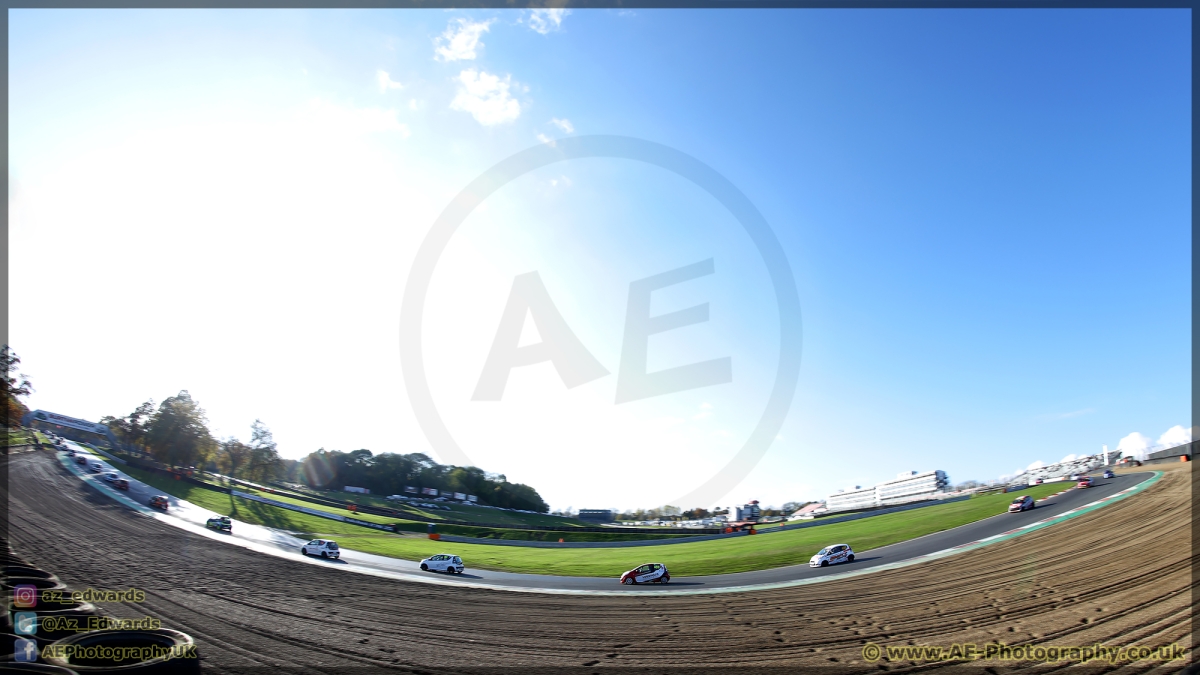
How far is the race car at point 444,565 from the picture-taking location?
33281 millimetres

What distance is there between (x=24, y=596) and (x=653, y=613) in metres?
19.1

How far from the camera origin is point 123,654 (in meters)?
10.0

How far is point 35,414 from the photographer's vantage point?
162m

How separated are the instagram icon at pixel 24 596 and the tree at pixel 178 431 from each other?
10338 cm

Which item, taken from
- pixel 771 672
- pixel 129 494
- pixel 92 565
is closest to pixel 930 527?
pixel 771 672

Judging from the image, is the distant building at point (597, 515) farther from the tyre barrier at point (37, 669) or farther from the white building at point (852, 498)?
the tyre barrier at point (37, 669)

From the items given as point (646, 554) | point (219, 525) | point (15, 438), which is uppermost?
point (15, 438)

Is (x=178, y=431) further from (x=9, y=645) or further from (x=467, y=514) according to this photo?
(x=9, y=645)

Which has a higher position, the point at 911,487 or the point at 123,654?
the point at 123,654

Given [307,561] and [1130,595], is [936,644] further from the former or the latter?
[307,561]

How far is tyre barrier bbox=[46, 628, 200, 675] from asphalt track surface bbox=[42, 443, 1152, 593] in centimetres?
1836

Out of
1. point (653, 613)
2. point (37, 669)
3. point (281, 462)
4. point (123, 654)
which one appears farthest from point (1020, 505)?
point (281, 462)

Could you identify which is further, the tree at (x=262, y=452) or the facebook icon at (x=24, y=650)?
the tree at (x=262, y=452)

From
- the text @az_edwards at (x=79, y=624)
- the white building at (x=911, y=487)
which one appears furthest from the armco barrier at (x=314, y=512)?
the white building at (x=911, y=487)
